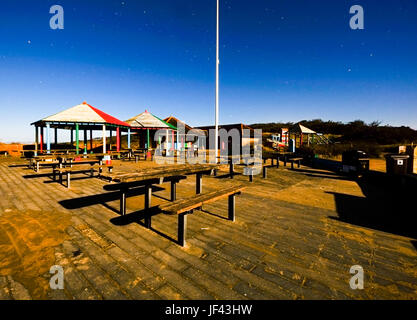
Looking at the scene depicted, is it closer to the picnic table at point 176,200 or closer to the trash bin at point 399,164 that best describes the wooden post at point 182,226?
the picnic table at point 176,200

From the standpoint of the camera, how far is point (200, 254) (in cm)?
292

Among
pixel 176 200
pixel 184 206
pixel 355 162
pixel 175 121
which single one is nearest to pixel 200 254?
pixel 184 206

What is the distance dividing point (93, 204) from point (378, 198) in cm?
846

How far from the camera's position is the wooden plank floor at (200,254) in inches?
86.6

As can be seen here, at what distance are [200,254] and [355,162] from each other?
10.5m

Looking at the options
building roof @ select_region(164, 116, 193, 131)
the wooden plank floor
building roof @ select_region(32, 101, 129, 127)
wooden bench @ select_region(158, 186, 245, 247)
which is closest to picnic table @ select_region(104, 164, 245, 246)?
wooden bench @ select_region(158, 186, 245, 247)

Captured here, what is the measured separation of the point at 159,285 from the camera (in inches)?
88.3

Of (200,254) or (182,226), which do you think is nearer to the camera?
(200,254)

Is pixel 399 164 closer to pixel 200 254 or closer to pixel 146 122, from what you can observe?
pixel 200 254

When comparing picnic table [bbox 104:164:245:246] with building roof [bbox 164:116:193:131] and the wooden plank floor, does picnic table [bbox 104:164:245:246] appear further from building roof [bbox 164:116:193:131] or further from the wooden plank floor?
building roof [bbox 164:116:193:131]

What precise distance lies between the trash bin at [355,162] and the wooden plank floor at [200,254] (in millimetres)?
6480

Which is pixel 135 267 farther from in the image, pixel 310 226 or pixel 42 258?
pixel 310 226
